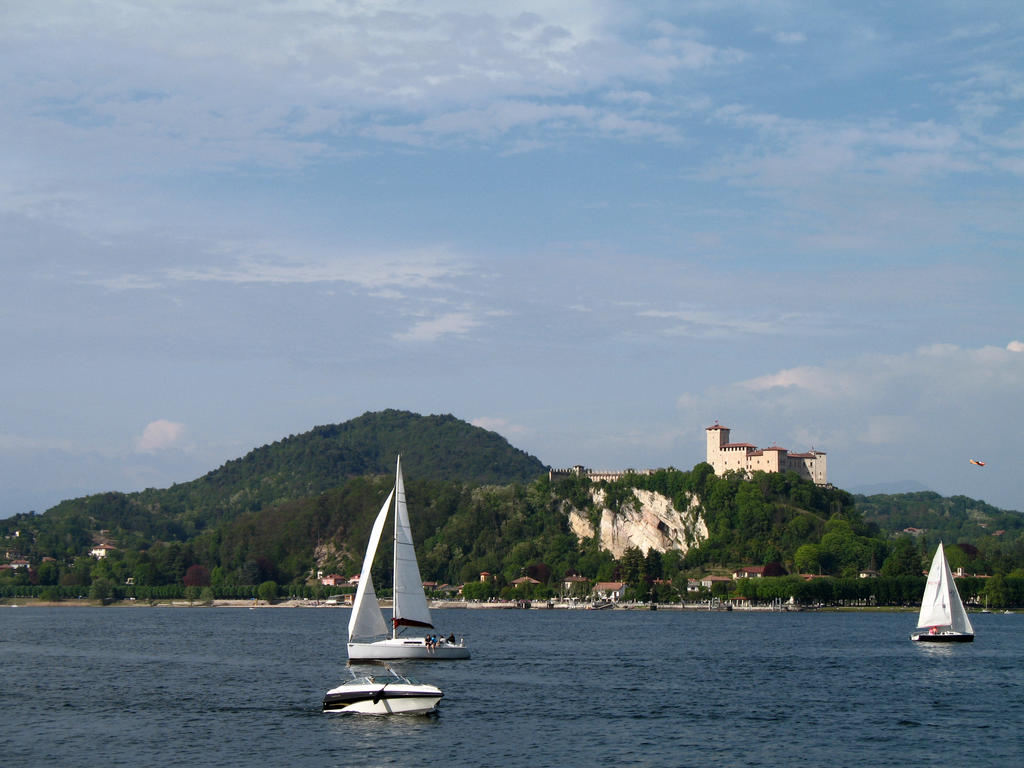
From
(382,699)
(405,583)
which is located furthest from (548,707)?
(405,583)

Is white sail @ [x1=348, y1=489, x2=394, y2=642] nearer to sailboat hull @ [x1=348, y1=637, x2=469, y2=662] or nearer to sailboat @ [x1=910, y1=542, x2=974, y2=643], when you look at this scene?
sailboat hull @ [x1=348, y1=637, x2=469, y2=662]

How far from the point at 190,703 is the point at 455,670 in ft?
71.7

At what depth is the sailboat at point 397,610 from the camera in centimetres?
7031

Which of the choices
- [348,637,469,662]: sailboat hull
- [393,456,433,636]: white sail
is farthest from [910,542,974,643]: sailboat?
[393,456,433,636]: white sail

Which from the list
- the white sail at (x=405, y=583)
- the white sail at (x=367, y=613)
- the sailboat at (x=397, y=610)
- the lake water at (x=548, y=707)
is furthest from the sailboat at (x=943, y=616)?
the white sail at (x=367, y=613)

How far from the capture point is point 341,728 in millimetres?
53562

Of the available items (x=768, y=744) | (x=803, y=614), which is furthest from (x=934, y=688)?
(x=803, y=614)

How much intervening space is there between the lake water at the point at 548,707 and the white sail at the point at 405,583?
4.01m

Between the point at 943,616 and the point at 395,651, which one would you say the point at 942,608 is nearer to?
the point at 943,616

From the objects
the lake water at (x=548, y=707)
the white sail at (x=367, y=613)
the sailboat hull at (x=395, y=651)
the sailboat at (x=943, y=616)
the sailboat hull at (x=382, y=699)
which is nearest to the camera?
the lake water at (x=548, y=707)

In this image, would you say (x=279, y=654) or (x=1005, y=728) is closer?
(x=1005, y=728)

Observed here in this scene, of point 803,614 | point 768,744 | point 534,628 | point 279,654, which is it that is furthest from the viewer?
point 803,614

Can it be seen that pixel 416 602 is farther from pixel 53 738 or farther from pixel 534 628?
pixel 534 628

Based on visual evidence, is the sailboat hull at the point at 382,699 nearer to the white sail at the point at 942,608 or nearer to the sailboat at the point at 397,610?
the sailboat at the point at 397,610
